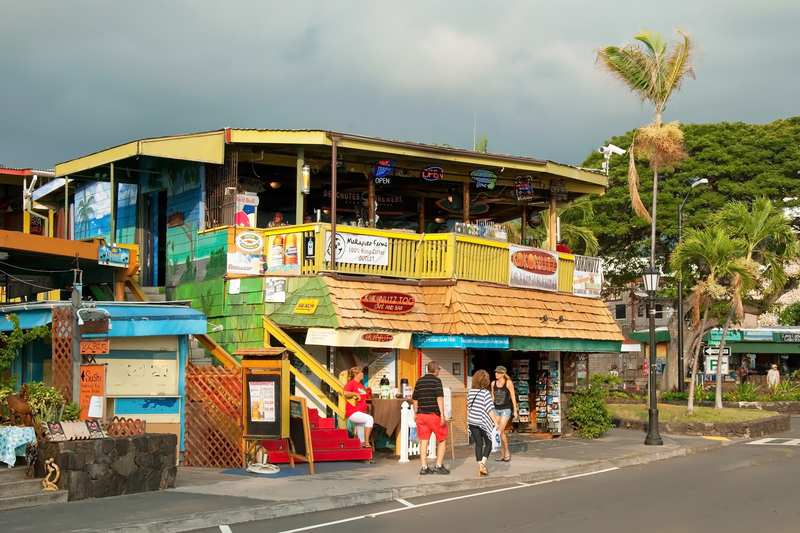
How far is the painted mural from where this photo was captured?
22016mm

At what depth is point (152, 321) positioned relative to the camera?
49.1 ft

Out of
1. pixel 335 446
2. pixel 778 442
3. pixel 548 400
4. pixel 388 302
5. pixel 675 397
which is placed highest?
pixel 388 302

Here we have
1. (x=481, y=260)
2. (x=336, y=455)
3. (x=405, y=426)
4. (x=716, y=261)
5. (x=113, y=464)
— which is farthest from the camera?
(x=716, y=261)

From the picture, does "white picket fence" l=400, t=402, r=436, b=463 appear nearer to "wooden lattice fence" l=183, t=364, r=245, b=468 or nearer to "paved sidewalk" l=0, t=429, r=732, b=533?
"paved sidewalk" l=0, t=429, r=732, b=533

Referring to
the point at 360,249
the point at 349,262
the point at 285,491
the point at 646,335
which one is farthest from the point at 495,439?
the point at 646,335

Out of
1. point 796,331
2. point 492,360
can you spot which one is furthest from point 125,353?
→ point 796,331

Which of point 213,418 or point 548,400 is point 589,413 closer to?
point 548,400

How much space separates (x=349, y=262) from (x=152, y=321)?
465 cm

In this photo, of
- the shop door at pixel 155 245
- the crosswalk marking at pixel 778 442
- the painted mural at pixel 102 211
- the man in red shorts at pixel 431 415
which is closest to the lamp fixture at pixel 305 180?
the shop door at pixel 155 245

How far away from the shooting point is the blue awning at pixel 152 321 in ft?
47.7

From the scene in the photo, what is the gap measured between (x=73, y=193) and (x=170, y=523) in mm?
16600

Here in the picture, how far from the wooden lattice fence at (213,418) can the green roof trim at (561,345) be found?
22.3 ft

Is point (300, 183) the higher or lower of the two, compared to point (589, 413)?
higher

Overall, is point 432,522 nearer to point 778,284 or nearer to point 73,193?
point 73,193
